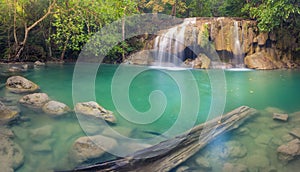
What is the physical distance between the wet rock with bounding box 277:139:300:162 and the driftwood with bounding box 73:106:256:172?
Result: 0.87m

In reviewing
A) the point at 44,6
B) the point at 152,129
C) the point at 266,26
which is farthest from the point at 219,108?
the point at 44,6

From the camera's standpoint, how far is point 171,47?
1438 centimetres

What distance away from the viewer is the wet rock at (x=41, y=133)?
3746 millimetres

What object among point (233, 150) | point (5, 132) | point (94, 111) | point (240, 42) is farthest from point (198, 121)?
point (240, 42)

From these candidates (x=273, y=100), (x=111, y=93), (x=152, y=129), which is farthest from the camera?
(x=111, y=93)

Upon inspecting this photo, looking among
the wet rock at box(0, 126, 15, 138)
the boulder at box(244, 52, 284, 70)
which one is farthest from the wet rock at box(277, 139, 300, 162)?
the boulder at box(244, 52, 284, 70)

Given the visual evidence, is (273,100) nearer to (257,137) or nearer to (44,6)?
(257,137)

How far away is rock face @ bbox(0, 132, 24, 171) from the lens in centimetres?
285

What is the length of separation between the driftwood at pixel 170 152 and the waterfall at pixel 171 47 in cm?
1013

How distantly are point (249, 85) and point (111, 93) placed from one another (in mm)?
5053

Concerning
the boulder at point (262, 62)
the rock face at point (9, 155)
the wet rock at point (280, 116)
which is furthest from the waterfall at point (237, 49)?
the rock face at point (9, 155)

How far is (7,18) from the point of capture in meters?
11.9

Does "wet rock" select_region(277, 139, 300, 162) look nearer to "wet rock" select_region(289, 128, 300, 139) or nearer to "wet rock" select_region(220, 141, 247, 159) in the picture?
"wet rock" select_region(289, 128, 300, 139)

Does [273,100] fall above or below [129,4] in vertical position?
below
